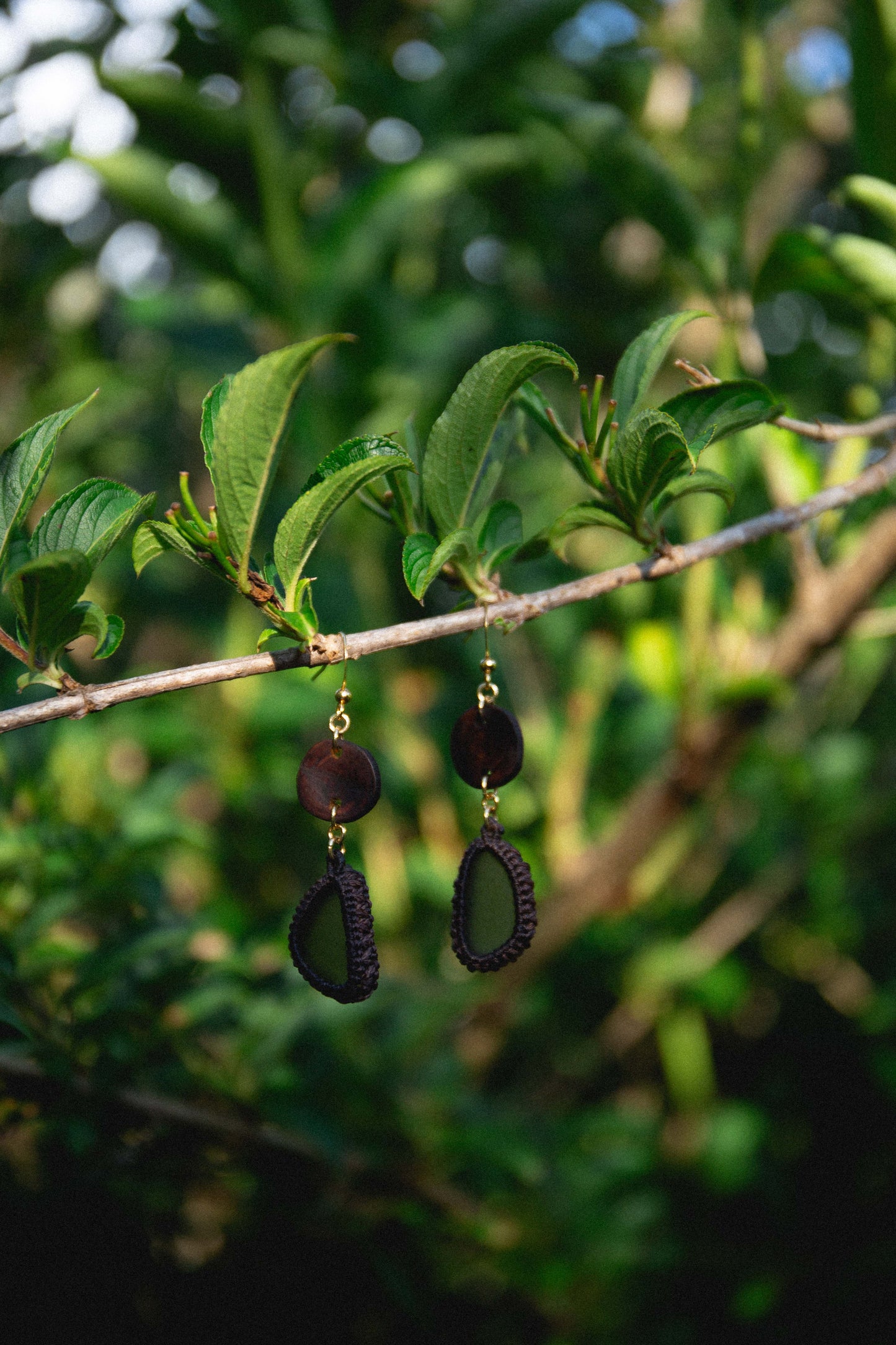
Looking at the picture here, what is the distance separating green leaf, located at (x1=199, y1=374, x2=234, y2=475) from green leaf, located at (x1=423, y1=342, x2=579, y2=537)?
92mm

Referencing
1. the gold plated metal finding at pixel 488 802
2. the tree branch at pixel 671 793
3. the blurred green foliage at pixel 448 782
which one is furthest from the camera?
the tree branch at pixel 671 793

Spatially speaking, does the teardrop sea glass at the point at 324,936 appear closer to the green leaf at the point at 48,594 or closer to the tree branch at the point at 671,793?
the green leaf at the point at 48,594

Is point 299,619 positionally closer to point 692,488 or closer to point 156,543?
point 156,543

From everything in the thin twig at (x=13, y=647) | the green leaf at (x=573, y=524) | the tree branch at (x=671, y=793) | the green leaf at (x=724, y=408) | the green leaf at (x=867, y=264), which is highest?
the green leaf at (x=867, y=264)

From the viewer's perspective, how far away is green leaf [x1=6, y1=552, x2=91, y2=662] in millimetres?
325

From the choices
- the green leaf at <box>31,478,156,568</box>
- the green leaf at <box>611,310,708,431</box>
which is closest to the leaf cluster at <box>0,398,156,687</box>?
the green leaf at <box>31,478,156,568</box>

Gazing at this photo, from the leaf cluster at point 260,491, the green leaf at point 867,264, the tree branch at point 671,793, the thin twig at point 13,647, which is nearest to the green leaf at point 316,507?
the leaf cluster at point 260,491

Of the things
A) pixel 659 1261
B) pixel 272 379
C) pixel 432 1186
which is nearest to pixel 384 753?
pixel 432 1186

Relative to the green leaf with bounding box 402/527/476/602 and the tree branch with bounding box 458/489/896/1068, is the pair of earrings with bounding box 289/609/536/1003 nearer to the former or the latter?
the green leaf with bounding box 402/527/476/602

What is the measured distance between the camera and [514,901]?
15.7 inches

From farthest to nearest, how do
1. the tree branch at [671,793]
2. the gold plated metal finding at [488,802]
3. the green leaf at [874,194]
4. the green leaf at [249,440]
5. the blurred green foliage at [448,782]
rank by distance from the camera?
the tree branch at [671,793]
the blurred green foliage at [448,782]
the green leaf at [874,194]
the gold plated metal finding at [488,802]
the green leaf at [249,440]

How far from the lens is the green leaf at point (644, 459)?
37 cm

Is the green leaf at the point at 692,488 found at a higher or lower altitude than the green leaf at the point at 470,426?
lower

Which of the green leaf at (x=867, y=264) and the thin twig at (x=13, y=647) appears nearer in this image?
the thin twig at (x=13, y=647)
